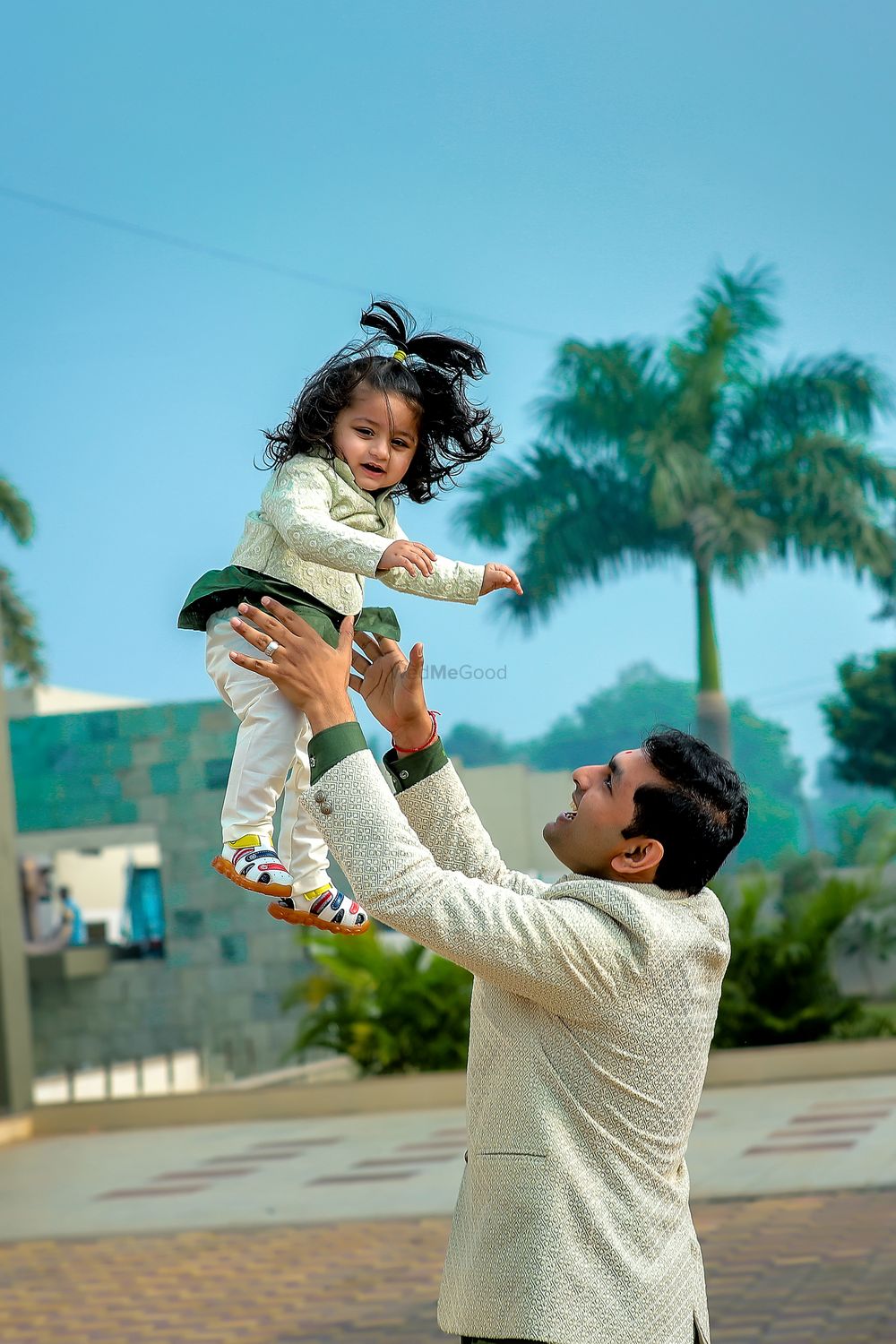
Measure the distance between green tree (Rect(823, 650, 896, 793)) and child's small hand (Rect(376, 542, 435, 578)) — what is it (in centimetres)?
1041

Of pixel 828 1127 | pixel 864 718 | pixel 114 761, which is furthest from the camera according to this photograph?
pixel 114 761

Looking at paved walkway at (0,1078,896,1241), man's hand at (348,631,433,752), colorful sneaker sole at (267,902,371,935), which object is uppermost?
man's hand at (348,631,433,752)

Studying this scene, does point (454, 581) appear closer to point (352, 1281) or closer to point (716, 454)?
point (352, 1281)

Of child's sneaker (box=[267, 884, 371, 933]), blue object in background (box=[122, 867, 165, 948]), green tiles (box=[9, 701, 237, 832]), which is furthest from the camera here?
blue object in background (box=[122, 867, 165, 948])

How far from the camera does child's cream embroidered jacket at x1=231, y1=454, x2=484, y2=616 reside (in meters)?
1.95

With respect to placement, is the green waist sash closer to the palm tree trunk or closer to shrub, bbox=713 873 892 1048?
the palm tree trunk

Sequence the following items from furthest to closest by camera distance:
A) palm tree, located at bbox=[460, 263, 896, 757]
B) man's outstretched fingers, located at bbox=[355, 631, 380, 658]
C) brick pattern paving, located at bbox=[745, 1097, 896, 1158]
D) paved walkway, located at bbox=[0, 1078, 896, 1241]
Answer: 1. palm tree, located at bbox=[460, 263, 896, 757]
2. brick pattern paving, located at bbox=[745, 1097, 896, 1158]
3. paved walkway, located at bbox=[0, 1078, 896, 1241]
4. man's outstretched fingers, located at bbox=[355, 631, 380, 658]

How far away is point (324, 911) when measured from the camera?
7.04ft

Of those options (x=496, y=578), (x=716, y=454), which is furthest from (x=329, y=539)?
(x=716, y=454)

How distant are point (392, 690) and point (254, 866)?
33 cm

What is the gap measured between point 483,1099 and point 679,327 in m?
10.1

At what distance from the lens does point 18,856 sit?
41.2 ft

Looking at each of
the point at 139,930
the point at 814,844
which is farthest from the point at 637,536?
the point at 139,930

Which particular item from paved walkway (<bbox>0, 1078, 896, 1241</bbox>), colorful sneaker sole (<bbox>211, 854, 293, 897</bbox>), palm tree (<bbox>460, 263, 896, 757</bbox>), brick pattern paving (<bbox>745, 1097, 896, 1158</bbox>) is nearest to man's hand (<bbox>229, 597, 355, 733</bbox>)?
colorful sneaker sole (<bbox>211, 854, 293, 897</bbox>)
